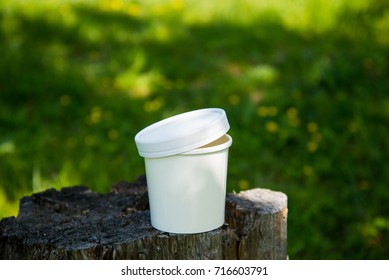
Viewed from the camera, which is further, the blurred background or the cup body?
the blurred background

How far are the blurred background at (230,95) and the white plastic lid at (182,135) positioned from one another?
1272 mm

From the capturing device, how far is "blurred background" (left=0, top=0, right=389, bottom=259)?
3.37 meters

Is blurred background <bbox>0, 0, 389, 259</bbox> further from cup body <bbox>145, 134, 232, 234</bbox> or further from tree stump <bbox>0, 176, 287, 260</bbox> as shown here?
cup body <bbox>145, 134, 232, 234</bbox>

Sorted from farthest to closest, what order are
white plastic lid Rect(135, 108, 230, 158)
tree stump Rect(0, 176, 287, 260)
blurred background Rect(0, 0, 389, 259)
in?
blurred background Rect(0, 0, 389, 259) → tree stump Rect(0, 176, 287, 260) → white plastic lid Rect(135, 108, 230, 158)

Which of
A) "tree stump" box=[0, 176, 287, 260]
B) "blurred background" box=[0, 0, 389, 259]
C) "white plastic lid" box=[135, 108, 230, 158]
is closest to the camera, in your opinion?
"white plastic lid" box=[135, 108, 230, 158]

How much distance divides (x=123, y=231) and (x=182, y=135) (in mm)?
417

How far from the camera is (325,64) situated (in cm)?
Answer: 445

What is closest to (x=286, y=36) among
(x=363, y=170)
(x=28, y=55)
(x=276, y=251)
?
(x=363, y=170)

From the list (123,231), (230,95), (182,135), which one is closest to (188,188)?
(182,135)

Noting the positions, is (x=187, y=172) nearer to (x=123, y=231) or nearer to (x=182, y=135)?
(x=182, y=135)

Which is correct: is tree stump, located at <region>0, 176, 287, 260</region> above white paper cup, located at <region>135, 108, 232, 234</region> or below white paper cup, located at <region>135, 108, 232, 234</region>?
below

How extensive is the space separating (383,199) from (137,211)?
1816 millimetres

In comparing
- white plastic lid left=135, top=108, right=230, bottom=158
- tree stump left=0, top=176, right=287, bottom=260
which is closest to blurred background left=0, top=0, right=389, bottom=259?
tree stump left=0, top=176, right=287, bottom=260

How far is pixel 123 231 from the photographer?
6.44ft
